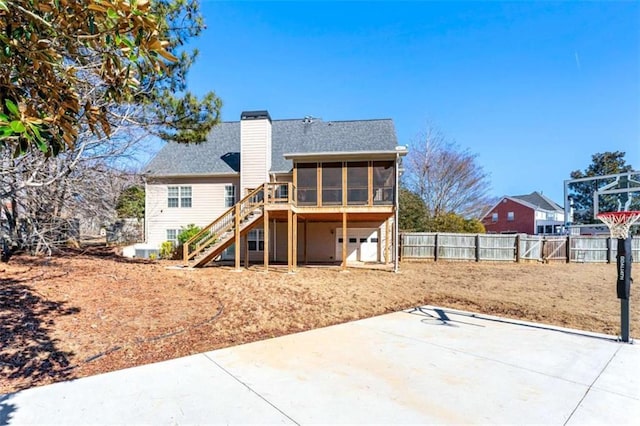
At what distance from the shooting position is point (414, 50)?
12930 mm

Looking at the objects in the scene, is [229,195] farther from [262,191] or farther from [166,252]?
[166,252]

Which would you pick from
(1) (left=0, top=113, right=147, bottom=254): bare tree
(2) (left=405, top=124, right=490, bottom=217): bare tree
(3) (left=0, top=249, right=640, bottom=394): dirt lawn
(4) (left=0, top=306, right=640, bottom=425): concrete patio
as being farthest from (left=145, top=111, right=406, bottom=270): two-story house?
(4) (left=0, top=306, right=640, bottom=425): concrete patio

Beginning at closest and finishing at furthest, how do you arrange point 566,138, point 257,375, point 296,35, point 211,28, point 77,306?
point 257,375 < point 77,306 < point 211,28 < point 296,35 < point 566,138

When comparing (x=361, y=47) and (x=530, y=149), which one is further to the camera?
(x=530, y=149)

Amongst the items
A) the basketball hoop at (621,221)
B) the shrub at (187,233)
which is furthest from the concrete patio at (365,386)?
the shrub at (187,233)

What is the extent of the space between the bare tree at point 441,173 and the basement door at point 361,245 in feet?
32.2

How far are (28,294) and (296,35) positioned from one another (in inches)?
415

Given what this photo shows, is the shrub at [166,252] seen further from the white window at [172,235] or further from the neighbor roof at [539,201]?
the neighbor roof at [539,201]

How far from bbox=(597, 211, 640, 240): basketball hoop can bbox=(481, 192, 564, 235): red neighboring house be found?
31.5 metres

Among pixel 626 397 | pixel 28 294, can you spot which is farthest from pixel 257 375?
pixel 28 294

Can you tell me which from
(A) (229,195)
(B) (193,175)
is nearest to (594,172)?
(A) (229,195)

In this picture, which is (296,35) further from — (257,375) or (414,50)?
(257,375)

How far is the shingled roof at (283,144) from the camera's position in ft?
50.4

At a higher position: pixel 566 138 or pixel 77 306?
pixel 566 138
